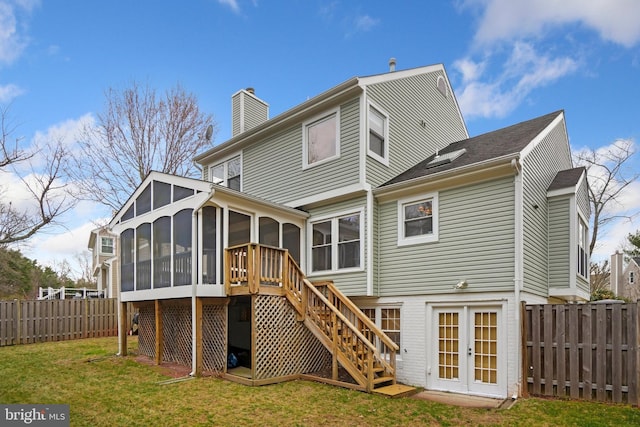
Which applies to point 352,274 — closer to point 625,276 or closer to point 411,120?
point 411,120

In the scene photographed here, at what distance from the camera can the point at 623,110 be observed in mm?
18672

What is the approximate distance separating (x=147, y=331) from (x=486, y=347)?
29.4ft

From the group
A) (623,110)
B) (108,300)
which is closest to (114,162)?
(108,300)

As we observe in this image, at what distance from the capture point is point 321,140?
10922 millimetres

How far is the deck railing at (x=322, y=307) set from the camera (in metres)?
8.48

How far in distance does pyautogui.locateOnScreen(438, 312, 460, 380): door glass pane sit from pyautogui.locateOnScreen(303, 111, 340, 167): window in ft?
15.3

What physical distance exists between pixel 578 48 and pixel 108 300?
20.6 m

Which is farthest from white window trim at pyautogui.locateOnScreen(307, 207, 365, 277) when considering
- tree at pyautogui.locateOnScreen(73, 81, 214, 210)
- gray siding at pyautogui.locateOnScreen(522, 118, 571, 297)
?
tree at pyautogui.locateOnScreen(73, 81, 214, 210)

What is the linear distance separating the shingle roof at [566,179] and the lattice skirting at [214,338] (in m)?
8.18

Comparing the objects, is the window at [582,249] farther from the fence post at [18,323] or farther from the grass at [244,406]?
the fence post at [18,323]

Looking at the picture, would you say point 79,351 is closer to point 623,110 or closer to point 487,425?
point 487,425

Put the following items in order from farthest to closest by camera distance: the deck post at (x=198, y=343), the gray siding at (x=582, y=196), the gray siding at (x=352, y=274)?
the gray siding at (x=582, y=196) < the gray siding at (x=352, y=274) < the deck post at (x=198, y=343)

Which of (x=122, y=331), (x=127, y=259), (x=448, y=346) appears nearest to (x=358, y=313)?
(x=448, y=346)

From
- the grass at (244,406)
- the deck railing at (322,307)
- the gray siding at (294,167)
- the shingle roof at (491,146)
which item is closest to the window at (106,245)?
the gray siding at (294,167)
